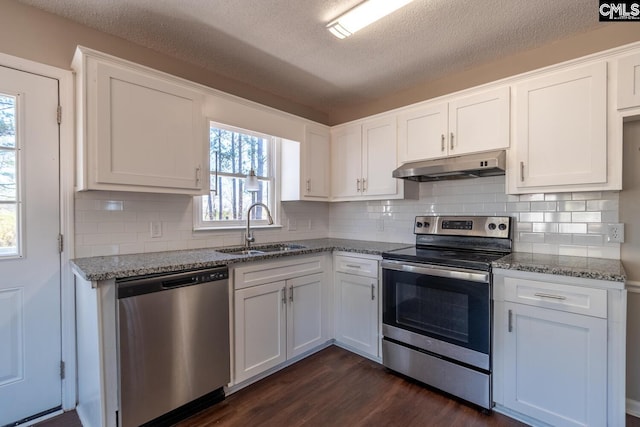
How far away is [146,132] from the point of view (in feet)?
6.38

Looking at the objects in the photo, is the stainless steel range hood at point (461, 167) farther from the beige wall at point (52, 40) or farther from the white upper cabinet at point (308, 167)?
the beige wall at point (52, 40)

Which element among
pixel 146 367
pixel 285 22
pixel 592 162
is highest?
pixel 285 22

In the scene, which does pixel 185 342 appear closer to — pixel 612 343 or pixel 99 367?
pixel 99 367

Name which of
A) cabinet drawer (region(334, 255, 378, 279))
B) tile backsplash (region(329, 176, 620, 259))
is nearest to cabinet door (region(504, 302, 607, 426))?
tile backsplash (region(329, 176, 620, 259))

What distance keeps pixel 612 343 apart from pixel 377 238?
1.91m

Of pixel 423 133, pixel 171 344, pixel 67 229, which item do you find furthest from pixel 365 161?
pixel 67 229

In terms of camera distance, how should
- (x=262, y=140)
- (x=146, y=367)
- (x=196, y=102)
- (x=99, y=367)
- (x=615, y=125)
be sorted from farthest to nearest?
(x=262, y=140) < (x=196, y=102) < (x=615, y=125) < (x=146, y=367) < (x=99, y=367)

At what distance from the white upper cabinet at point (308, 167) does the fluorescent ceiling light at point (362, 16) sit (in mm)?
1152

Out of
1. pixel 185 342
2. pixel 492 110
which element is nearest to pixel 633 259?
pixel 492 110

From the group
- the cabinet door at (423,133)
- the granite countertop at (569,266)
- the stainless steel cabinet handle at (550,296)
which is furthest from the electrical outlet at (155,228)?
the stainless steel cabinet handle at (550,296)

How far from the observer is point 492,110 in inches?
87.4

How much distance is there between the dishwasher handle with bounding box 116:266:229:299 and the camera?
1572 mm

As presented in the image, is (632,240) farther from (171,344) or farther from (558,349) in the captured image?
(171,344)

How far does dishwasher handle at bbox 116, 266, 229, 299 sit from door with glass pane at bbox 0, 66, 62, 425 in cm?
73
